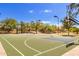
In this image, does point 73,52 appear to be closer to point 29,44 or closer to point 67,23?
point 67,23

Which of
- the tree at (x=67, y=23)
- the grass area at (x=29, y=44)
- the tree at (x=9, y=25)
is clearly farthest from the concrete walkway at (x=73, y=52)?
the tree at (x=9, y=25)

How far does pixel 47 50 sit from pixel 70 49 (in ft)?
2.17

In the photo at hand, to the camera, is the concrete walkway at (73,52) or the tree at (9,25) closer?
the concrete walkway at (73,52)

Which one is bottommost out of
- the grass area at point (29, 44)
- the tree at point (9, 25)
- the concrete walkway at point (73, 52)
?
the concrete walkway at point (73, 52)

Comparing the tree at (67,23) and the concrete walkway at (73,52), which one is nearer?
the concrete walkway at (73,52)

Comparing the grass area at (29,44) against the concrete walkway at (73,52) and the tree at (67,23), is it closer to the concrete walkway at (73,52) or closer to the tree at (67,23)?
the concrete walkway at (73,52)

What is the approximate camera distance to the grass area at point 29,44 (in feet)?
20.3

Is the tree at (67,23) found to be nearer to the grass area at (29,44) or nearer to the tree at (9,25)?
the grass area at (29,44)

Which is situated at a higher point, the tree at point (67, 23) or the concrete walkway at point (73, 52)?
the tree at point (67, 23)

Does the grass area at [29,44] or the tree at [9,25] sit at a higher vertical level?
the tree at [9,25]

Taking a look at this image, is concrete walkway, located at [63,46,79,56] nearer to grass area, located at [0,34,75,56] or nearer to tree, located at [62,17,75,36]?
grass area, located at [0,34,75,56]

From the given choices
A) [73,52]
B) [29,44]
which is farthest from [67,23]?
[29,44]

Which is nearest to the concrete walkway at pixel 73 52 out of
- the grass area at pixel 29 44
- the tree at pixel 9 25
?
the grass area at pixel 29 44

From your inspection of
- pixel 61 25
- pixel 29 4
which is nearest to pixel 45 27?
pixel 61 25
